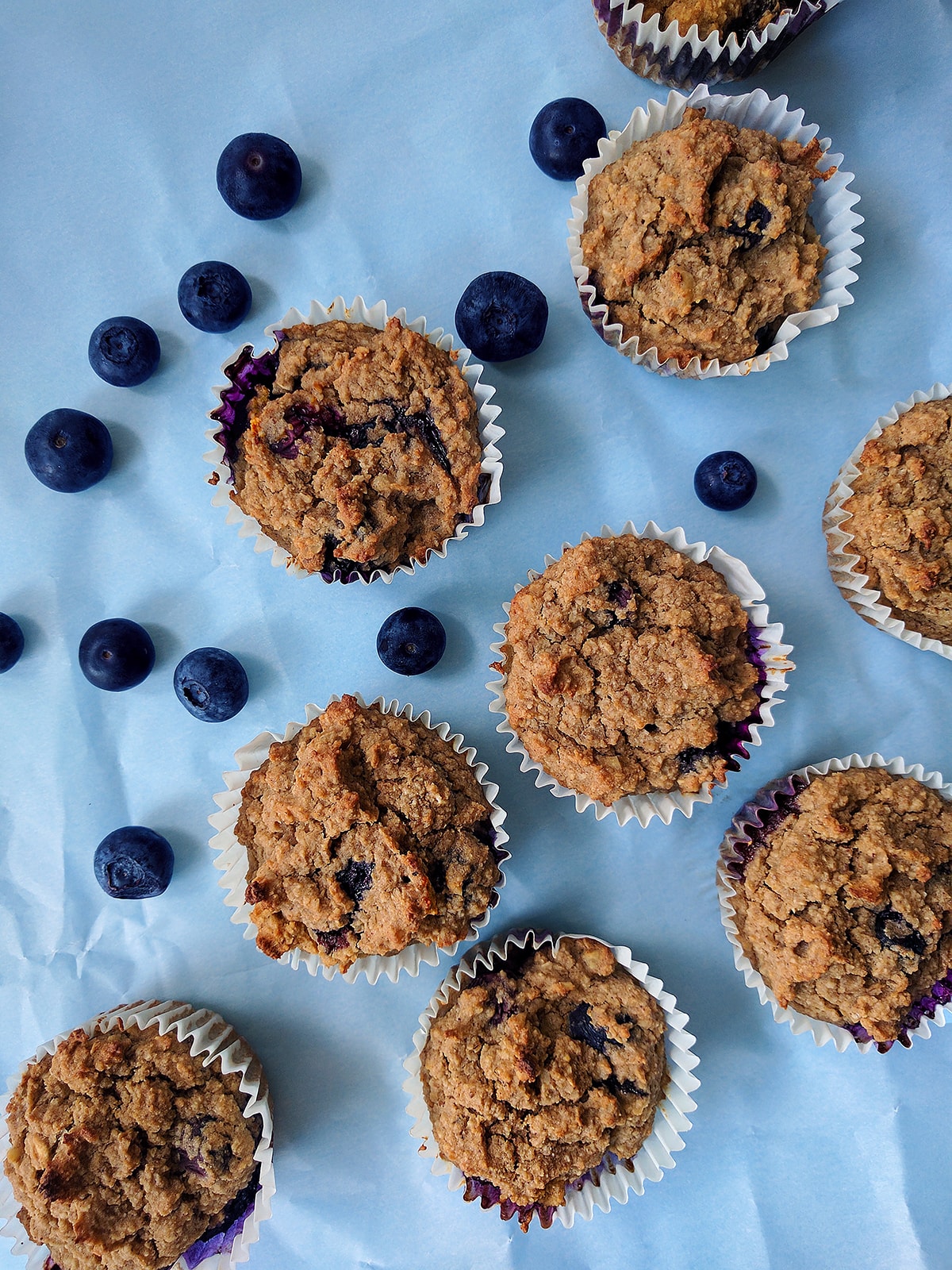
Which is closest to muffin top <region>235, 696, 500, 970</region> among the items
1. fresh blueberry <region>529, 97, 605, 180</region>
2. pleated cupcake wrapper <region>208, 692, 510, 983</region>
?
pleated cupcake wrapper <region>208, 692, 510, 983</region>

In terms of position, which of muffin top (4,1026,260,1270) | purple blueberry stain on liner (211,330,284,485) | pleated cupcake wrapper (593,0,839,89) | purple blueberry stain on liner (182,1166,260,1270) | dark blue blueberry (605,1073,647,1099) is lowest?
purple blueberry stain on liner (182,1166,260,1270)

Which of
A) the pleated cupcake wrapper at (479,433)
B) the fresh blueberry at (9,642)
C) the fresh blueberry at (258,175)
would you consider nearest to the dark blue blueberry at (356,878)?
the pleated cupcake wrapper at (479,433)

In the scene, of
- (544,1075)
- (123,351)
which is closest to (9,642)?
(123,351)

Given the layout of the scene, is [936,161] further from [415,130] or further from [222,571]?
[222,571]

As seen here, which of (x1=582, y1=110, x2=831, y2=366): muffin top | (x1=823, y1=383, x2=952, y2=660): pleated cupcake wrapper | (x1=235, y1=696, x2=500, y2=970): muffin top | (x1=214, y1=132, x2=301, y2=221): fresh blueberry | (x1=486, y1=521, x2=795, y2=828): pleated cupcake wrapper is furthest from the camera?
(x1=214, y1=132, x2=301, y2=221): fresh blueberry

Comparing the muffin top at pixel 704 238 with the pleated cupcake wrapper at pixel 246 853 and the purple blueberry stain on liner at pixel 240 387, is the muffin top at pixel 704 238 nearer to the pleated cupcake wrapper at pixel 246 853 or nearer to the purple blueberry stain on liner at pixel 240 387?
the purple blueberry stain on liner at pixel 240 387

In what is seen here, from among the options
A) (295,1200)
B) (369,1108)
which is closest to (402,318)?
(369,1108)

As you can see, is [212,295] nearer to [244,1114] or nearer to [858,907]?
[244,1114]

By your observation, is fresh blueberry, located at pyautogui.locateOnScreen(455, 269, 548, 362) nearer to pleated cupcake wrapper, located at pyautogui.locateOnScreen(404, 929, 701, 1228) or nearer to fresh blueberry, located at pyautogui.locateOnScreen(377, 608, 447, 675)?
fresh blueberry, located at pyautogui.locateOnScreen(377, 608, 447, 675)
